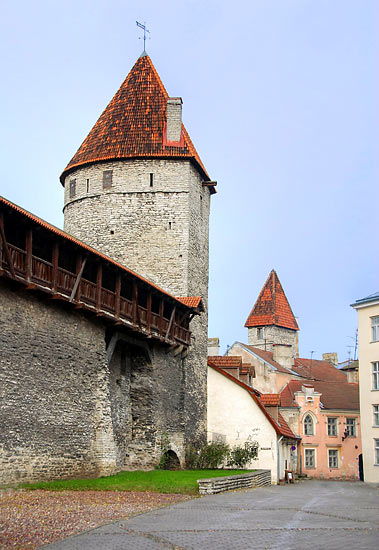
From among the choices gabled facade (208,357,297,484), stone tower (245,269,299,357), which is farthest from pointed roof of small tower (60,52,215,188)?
stone tower (245,269,299,357)

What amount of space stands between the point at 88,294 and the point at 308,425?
84.2 ft

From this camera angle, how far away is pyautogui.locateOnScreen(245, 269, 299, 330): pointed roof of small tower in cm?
→ 6600

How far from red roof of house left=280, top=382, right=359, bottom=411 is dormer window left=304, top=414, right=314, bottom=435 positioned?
3.47 ft

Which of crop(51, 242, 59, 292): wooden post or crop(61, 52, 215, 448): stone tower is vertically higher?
crop(61, 52, 215, 448): stone tower

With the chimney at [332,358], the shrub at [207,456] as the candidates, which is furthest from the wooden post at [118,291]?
the chimney at [332,358]

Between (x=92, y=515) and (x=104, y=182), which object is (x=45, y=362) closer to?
(x=92, y=515)

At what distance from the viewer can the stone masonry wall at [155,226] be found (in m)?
29.6

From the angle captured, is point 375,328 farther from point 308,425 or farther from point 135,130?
point 135,130

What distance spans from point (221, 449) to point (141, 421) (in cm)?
542

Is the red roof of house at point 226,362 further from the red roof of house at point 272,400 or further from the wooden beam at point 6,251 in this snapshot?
the wooden beam at point 6,251

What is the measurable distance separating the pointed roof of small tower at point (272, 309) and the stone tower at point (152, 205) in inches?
1367

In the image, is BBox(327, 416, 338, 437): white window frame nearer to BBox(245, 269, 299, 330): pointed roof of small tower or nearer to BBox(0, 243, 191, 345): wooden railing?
BBox(0, 243, 191, 345): wooden railing

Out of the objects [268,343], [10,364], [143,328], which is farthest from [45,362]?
[268,343]

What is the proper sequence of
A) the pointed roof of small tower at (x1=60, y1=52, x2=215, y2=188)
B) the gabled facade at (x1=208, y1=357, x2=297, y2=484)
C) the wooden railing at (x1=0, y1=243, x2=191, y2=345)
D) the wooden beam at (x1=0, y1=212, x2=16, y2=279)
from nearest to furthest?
the wooden beam at (x1=0, y1=212, x2=16, y2=279) → the wooden railing at (x1=0, y1=243, x2=191, y2=345) → the gabled facade at (x1=208, y1=357, x2=297, y2=484) → the pointed roof of small tower at (x1=60, y1=52, x2=215, y2=188)
